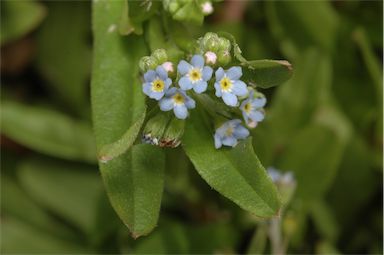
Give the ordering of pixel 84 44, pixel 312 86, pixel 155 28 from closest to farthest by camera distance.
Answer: pixel 155 28
pixel 312 86
pixel 84 44

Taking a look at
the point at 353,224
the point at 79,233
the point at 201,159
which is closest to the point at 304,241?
the point at 353,224

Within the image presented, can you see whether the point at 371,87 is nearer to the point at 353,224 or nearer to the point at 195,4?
the point at 353,224

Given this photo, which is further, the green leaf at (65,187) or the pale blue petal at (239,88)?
the green leaf at (65,187)

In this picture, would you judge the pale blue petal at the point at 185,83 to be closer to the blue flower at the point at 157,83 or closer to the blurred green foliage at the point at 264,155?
the blue flower at the point at 157,83

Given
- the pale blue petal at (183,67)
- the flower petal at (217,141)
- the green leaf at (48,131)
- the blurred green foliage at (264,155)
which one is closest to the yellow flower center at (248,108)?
the flower petal at (217,141)

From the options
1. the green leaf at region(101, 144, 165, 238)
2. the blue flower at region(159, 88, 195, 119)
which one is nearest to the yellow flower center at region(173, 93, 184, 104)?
the blue flower at region(159, 88, 195, 119)

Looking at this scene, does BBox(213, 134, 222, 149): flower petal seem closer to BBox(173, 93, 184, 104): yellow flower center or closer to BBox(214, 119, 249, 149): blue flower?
BBox(214, 119, 249, 149): blue flower

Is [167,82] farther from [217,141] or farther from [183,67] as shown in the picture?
[217,141]
